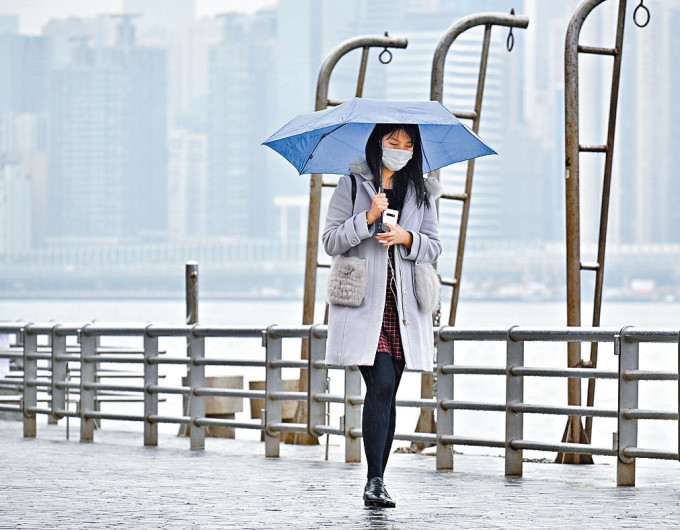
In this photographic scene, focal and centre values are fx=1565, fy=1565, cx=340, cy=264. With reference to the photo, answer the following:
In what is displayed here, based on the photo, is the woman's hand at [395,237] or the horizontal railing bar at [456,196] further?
the horizontal railing bar at [456,196]

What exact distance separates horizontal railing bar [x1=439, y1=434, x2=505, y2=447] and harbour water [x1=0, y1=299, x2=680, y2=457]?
4.17m

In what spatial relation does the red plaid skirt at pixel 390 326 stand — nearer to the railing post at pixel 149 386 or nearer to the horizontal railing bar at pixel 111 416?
the railing post at pixel 149 386

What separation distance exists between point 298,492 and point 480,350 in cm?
8125

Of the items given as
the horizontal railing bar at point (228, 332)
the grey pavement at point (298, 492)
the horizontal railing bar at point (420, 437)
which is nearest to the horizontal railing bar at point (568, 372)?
the grey pavement at point (298, 492)

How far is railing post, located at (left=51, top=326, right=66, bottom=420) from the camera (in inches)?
518

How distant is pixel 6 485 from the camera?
8.54 metres

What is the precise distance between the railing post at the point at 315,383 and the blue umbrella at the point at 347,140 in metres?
2.52

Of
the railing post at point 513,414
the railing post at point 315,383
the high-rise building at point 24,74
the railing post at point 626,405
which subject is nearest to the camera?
the railing post at point 626,405

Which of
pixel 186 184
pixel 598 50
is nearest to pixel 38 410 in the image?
pixel 598 50

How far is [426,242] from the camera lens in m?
7.65

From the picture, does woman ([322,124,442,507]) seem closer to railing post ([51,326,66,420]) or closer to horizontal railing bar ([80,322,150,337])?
horizontal railing bar ([80,322,150,337])

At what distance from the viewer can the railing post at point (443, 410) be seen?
32.6ft

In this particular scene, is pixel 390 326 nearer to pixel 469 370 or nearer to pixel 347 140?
pixel 347 140

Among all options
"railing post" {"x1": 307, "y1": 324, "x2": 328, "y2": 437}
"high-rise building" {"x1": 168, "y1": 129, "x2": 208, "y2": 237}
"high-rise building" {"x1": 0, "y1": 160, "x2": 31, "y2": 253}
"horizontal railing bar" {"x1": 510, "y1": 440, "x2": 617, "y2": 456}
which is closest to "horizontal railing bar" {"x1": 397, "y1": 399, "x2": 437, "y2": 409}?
"railing post" {"x1": 307, "y1": 324, "x2": 328, "y2": 437}
